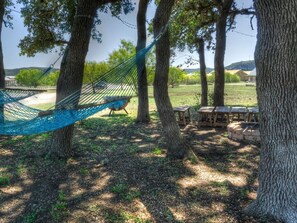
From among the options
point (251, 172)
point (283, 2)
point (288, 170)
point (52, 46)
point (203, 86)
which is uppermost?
point (52, 46)

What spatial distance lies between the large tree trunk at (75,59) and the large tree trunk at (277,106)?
231cm

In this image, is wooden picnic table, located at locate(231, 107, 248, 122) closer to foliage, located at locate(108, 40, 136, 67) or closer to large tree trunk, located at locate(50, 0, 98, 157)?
large tree trunk, located at locate(50, 0, 98, 157)

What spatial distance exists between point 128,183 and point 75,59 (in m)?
1.79

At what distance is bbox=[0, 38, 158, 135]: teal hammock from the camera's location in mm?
2902

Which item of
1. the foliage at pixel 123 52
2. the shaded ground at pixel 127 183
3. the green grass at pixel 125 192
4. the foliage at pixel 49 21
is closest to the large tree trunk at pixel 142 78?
the foliage at pixel 49 21

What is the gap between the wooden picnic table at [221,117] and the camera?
555 cm

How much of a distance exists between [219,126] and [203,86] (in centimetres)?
242

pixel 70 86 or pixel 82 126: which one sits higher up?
pixel 70 86

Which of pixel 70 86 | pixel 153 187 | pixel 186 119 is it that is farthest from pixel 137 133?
pixel 153 187

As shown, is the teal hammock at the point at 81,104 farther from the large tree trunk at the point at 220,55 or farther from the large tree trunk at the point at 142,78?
the large tree trunk at the point at 220,55

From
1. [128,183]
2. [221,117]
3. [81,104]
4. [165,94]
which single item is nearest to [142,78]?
[221,117]

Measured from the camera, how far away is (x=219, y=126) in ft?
18.9

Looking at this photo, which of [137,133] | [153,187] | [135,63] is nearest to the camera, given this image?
[153,187]

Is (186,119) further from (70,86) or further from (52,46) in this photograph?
(52,46)
